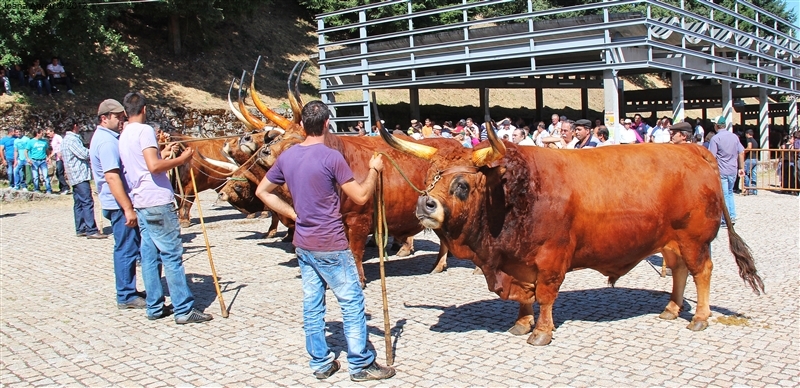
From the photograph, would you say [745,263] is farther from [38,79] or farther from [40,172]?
[38,79]

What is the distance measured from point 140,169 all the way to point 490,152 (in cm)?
353

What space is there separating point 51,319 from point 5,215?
10.3 m

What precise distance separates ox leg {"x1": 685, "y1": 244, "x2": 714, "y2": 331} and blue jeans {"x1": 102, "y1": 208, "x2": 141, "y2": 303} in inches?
229

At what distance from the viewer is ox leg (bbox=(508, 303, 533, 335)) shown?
6250 mm

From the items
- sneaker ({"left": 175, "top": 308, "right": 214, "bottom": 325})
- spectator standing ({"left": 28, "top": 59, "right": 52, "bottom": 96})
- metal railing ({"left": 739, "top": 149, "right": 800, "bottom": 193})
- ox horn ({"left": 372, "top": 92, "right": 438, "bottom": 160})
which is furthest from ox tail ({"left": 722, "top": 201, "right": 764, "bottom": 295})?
spectator standing ({"left": 28, "top": 59, "right": 52, "bottom": 96})

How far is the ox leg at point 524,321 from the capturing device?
6.25 meters

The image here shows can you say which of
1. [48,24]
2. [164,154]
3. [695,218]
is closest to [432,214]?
[695,218]

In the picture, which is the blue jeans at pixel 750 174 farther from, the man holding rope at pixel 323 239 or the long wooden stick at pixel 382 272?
the man holding rope at pixel 323 239

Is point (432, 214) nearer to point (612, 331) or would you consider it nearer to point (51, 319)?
point (612, 331)

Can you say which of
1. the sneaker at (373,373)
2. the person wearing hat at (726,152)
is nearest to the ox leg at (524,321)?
the sneaker at (373,373)

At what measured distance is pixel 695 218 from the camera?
6336mm

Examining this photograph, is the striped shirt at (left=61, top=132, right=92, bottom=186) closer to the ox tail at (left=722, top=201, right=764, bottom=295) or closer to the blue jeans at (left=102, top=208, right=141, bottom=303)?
the blue jeans at (left=102, top=208, right=141, bottom=303)

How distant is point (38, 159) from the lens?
19.2m

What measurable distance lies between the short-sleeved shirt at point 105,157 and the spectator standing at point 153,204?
0.78 ft
